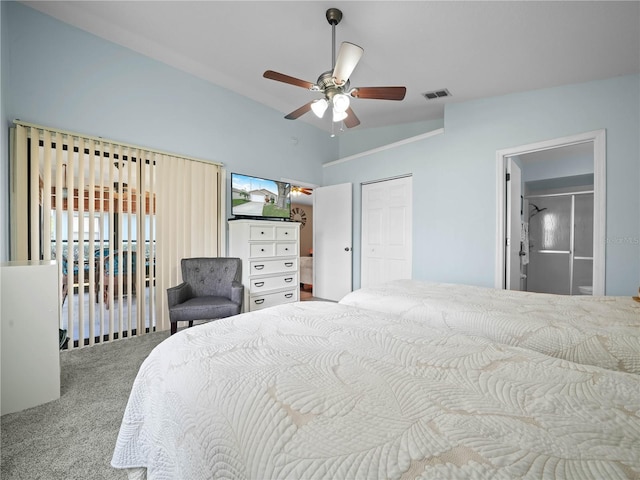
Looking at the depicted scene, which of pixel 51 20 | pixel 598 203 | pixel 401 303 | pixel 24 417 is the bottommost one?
pixel 24 417

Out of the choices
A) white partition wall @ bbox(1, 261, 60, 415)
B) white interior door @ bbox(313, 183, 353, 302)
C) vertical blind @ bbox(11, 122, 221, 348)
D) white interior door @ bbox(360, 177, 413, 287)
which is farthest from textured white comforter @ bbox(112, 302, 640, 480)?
white interior door @ bbox(313, 183, 353, 302)

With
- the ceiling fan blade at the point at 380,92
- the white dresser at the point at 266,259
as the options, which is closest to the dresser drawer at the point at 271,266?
the white dresser at the point at 266,259

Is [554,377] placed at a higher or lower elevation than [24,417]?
higher

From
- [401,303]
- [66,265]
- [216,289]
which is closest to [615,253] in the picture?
[401,303]

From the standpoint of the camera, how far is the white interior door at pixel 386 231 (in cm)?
393

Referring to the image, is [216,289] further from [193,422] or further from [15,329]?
[193,422]

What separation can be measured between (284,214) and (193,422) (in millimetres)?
3445

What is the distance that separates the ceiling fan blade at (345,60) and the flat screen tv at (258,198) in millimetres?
1887

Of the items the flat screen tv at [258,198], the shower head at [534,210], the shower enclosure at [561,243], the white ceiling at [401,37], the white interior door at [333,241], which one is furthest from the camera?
the shower head at [534,210]

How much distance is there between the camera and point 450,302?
1612 mm

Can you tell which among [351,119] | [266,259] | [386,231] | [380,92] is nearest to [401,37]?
[380,92]

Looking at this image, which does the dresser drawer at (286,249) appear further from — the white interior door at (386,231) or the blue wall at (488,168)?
the blue wall at (488,168)

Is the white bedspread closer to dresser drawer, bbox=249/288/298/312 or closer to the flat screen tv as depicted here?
dresser drawer, bbox=249/288/298/312

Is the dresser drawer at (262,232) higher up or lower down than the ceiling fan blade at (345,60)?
lower down
